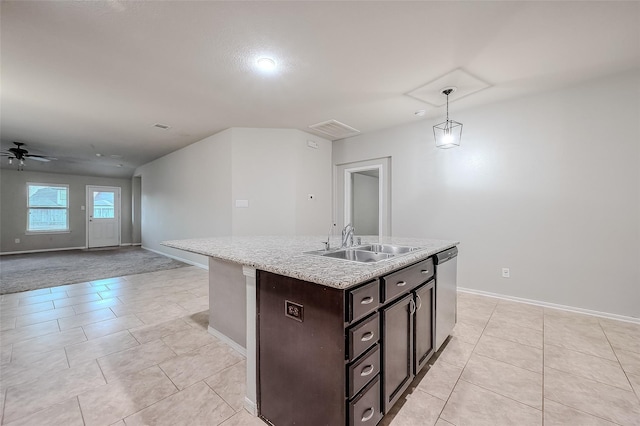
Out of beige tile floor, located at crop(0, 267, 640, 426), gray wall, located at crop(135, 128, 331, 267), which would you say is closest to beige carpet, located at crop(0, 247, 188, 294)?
gray wall, located at crop(135, 128, 331, 267)

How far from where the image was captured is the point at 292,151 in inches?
177

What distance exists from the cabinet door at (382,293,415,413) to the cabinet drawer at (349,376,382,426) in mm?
67

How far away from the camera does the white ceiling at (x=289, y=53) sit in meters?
1.85

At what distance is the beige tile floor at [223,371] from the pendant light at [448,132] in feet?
6.39

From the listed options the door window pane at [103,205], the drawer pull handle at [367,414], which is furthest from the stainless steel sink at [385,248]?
the door window pane at [103,205]

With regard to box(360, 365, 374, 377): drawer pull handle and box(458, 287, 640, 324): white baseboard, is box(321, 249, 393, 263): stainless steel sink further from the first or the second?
box(458, 287, 640, 324): white baseboard

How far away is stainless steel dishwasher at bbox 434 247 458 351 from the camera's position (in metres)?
2.01

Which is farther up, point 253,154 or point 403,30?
point 403,30

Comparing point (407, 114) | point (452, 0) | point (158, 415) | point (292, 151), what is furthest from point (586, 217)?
point (158, 415)

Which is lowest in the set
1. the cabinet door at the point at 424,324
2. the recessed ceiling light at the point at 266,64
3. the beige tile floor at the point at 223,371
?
the beige tile floor at the point at 223,371

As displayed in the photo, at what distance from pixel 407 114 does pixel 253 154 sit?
2504mm

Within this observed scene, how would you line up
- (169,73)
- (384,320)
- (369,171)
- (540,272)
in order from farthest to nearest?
(369,171), (540,272), (169,73), (384,320)

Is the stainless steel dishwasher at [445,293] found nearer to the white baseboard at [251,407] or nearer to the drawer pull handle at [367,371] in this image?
the drawer pull handle at [367,371]

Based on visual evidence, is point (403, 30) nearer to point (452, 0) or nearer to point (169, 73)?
point (452, 0)
